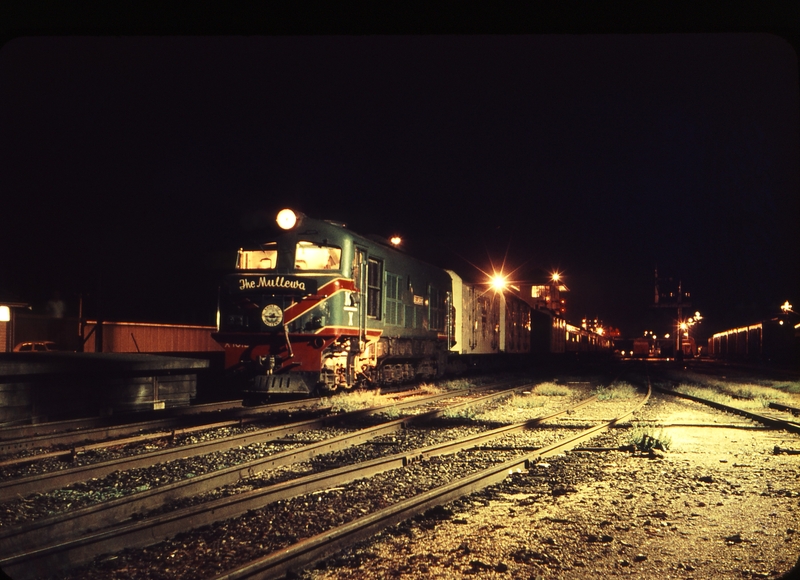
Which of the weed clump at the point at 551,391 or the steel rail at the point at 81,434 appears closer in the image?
the steel rail at the point at 81,434

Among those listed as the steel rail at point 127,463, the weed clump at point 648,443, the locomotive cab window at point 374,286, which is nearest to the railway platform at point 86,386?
the locomotive cab window at point 374,286

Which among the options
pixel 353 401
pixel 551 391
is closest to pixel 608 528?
pixel 353 401

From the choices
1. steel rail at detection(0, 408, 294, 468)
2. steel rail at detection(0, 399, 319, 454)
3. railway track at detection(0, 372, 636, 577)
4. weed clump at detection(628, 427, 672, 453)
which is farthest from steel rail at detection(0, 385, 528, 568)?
weed clump at detection(628, 427, 672, 453)

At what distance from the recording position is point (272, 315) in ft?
39.9

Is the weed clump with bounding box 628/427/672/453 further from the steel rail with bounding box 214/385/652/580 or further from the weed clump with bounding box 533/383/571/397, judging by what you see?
the weed clump with bounding box 533/383/571/397

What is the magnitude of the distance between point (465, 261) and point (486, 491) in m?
52.4

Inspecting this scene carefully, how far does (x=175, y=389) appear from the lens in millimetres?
12977

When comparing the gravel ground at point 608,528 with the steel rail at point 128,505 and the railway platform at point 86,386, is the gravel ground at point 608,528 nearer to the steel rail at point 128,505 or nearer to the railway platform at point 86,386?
the steel rail at point 128,505

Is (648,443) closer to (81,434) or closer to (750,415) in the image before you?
(750,415)

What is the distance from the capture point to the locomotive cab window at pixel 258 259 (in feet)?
41.2

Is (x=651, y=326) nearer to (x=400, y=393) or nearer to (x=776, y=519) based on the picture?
(x=400, y=393)

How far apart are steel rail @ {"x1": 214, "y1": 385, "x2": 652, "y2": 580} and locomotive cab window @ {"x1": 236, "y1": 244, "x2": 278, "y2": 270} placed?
712 centimetres

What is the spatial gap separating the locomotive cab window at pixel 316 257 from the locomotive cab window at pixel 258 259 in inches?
18.3

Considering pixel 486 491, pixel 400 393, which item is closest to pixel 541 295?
pixel 400 393
